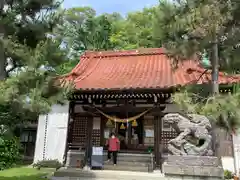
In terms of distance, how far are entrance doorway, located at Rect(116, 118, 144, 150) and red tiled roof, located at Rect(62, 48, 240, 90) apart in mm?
2220

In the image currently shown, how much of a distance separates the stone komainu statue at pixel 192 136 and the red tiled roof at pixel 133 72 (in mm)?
2780

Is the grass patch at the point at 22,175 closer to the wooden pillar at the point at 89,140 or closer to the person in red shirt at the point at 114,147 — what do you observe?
the wooden pillar at the point at 89,140

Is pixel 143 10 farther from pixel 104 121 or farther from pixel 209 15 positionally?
pixel 209 15

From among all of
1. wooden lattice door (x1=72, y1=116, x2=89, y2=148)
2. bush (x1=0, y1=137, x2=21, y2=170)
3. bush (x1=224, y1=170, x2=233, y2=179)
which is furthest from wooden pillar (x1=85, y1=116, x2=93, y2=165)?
bush (x1=224, y1=170, x2=233, y2=179)

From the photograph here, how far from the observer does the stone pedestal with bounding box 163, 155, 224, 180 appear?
6980mm

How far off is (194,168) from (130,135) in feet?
19.9

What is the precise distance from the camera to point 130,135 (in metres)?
12.9

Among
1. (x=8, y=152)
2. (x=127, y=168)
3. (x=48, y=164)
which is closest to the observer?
(x=127, y=168)

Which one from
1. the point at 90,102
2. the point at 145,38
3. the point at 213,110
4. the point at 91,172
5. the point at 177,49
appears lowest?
the point at 91,172

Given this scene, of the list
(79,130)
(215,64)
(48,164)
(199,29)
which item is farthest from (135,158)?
(199,29)

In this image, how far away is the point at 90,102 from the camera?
41.9ft

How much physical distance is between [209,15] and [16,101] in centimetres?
578

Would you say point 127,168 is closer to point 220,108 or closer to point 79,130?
point 79,130

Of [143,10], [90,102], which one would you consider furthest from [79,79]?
[143,10]
